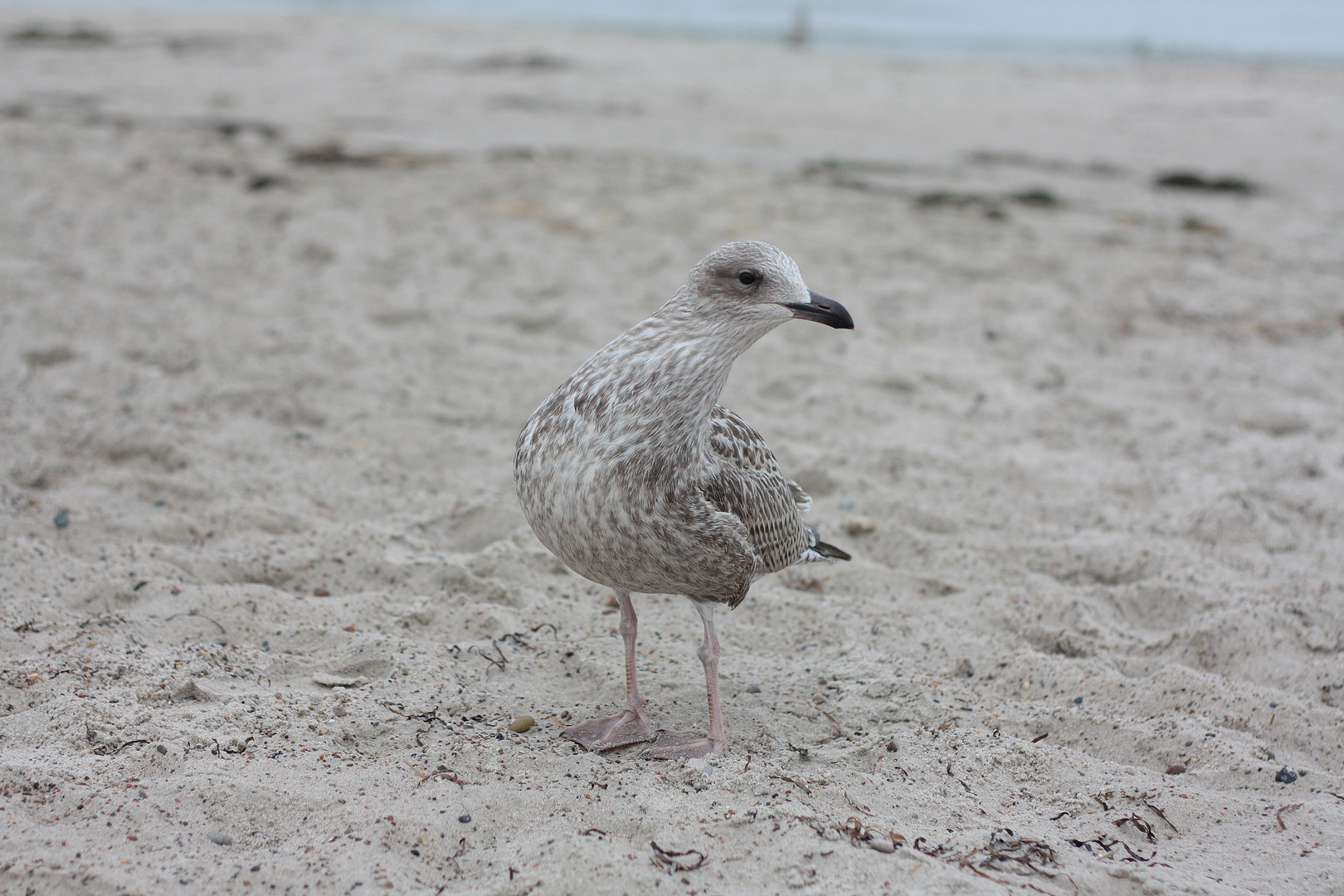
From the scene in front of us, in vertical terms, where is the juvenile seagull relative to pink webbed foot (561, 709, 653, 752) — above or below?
above

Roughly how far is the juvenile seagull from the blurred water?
21.3 meters

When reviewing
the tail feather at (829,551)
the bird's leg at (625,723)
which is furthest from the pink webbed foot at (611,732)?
the tail feather at (829,551)

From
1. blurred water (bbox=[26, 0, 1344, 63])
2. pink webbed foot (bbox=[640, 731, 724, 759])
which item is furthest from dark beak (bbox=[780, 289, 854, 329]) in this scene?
blurred water (bbox=[26, 0, 1344, 63])

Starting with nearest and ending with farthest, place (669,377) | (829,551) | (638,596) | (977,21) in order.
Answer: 1. (669,377)
2. (829,551)
3. (638,596)
4. (977,21)

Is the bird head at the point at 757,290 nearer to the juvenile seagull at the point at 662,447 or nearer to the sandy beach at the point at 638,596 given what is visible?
the juvenile seagull at the point at 662,447

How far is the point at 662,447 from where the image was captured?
117 inches

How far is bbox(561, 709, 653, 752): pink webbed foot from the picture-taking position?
3174mm

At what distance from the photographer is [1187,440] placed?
5.44m

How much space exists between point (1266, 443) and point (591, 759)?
13.5ft

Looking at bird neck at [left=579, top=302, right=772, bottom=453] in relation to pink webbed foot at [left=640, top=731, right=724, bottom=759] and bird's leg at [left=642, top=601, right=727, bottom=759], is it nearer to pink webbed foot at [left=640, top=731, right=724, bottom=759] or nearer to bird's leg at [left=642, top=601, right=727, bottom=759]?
bird's leg at [left=642, top=601, right=727, bottom=759]

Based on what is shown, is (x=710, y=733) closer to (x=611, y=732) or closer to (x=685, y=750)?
(x=685, y=750)

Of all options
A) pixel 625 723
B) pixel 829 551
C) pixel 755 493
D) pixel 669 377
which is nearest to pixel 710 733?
pixel 625 723

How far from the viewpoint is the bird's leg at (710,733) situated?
3141 millimetres

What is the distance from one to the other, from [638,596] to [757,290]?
1690 millimetres
